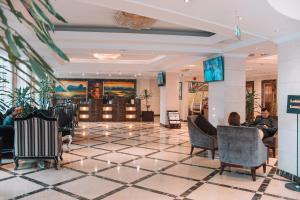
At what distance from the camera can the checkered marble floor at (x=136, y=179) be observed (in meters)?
4.07

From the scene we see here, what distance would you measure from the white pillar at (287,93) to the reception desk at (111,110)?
11.2 meters

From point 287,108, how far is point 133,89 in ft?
46.3

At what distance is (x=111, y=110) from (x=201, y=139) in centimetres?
977

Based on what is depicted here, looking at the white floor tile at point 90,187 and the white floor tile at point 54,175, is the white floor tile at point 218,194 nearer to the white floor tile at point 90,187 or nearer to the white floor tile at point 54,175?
the white floor tile at point 90,187

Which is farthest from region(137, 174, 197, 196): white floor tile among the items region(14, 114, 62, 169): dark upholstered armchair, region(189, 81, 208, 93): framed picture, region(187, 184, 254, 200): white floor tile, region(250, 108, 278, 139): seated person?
region(189, 81, 208, 93): framed picture

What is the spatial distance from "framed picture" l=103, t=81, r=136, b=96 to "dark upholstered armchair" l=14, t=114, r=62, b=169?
42.0 ft

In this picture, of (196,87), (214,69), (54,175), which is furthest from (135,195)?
(196,87)

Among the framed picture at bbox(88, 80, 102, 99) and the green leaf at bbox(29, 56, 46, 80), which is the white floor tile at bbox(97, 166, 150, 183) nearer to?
the green leaf at bbox(29, 56, 46, 80)

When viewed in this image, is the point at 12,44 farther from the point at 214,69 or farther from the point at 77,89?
the point at 77,89

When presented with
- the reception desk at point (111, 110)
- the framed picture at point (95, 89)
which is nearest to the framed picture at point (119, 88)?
the framed picture at point (95, 89)

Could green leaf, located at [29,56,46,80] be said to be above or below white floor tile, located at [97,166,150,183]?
above

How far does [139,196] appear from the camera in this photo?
13.1 ft

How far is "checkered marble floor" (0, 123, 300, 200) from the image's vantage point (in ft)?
13.3

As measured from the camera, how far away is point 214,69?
7961 millimetres
